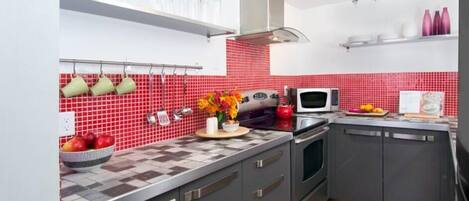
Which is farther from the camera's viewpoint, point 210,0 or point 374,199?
point 374,199

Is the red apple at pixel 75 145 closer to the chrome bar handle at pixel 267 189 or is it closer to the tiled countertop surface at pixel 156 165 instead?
the tiled countertop surface at pixel 156 165

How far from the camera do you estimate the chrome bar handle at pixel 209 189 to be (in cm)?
113

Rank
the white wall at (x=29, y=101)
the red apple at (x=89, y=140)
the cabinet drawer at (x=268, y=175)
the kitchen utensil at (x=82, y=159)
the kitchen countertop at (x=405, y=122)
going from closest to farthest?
the white wall at (x=29, y=101), the kitchen utensil at (x=82, y=159), the red apple at (x=89, y=140), the cabinet drawer at (x=268, y=175), the kitchen countertop at (x=405, y=122)

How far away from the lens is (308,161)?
2188mm

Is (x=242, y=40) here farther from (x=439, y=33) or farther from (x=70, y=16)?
(x=439, y=33)

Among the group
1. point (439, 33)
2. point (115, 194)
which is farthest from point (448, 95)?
point (115, 194)

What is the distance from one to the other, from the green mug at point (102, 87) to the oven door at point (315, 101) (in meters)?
1.96

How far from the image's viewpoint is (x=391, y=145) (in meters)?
2.30

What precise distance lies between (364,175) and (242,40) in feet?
5.17

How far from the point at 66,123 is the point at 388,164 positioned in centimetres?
232

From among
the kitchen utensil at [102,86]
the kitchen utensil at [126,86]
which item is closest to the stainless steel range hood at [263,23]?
the kitchen utensil at [126,86]

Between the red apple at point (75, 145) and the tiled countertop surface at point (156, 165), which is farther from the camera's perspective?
the red apple at point (75, 145)

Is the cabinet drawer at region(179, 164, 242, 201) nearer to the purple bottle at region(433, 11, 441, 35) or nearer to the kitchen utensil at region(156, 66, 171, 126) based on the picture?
the kitchen utensil at region(156, 66, 171, 126)

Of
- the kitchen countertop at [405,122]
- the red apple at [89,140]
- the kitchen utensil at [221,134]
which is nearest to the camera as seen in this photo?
the red apple at [89,140]
